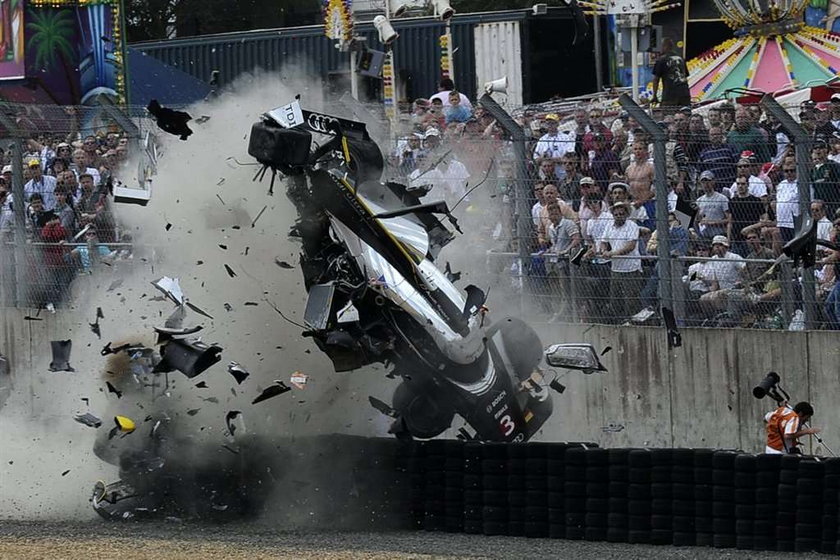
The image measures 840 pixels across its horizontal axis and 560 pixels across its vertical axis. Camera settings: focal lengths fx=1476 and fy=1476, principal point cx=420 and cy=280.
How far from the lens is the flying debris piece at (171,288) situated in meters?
11.2

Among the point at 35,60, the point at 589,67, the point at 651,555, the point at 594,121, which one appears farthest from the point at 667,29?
the point at 651,555

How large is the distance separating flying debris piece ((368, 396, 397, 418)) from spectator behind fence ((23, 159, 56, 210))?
465 centimetres

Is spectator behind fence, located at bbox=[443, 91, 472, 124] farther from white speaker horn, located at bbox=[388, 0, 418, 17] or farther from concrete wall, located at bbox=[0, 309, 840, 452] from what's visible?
white speaker horn, located at bbox=[388, 0, 418, 17]

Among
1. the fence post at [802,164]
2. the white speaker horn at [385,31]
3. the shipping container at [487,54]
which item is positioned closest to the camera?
the fence post at [802,164]

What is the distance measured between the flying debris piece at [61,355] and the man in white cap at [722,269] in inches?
206

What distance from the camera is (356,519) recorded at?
1011 centimetres

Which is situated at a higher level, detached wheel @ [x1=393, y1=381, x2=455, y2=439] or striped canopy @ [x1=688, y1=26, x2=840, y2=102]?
striped canopy @ [x1=688, y1=26, x2=840, y2=102]

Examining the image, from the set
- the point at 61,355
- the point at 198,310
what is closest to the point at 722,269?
the point at 198,310

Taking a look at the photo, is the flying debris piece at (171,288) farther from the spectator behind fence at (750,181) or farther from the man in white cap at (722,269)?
the spectator behind fence at (750,181)

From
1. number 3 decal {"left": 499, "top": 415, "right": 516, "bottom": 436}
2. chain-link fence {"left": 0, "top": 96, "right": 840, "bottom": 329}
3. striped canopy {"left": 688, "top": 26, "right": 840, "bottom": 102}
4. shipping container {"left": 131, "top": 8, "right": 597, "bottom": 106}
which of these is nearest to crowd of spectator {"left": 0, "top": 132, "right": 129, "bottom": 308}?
chain-link fence {"left": 0, "top": 96, "right": 840, "bottom": 329}

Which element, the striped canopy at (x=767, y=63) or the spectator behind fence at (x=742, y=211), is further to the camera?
the striped canopy at (x=767, y=63)

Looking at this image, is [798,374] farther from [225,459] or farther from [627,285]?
[225,459]

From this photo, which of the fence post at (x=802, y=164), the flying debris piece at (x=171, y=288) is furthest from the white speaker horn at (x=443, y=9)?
the flying debris piece at (x=171, y=288)

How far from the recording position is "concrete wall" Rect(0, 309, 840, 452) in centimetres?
1136
